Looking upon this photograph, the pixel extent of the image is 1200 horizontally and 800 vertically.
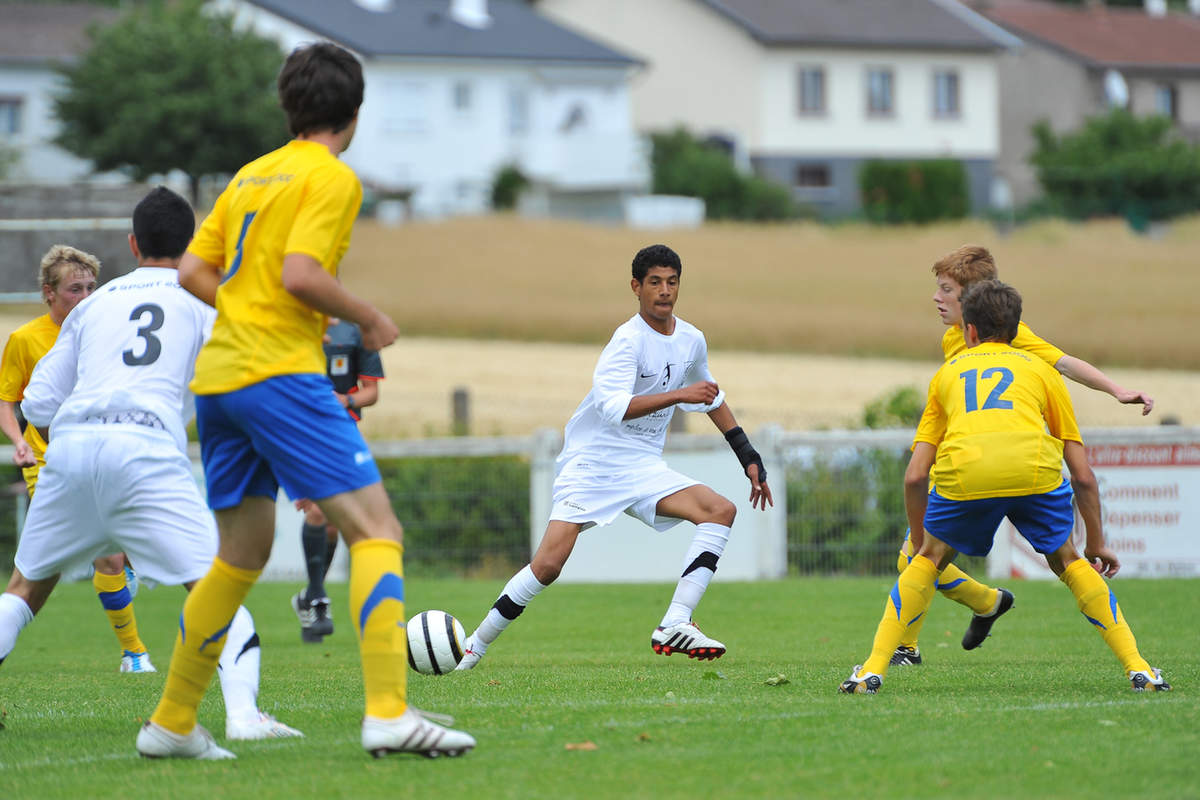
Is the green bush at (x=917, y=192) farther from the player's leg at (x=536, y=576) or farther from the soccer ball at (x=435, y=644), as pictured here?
the soccer ball at (x=435, y=644)

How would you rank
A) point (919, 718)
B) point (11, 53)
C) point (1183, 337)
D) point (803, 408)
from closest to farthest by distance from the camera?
point (919, 718)
point (803, 408)
point (1183, 337)
point (11, 53)

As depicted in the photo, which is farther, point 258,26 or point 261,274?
point 258,26

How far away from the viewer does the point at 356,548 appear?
5.04m

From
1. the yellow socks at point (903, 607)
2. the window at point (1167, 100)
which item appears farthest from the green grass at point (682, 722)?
the window at point (1167, 100)

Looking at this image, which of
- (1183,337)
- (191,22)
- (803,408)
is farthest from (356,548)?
(191,22)

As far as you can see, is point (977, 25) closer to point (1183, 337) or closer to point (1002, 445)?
point (1183, 337)

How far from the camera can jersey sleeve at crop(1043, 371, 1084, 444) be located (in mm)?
6738

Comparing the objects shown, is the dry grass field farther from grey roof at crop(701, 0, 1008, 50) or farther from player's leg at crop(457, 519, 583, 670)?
grey roof at crop(701, 0, 1008, 50)

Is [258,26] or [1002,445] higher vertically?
[258,26]

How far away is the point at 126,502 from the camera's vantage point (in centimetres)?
555

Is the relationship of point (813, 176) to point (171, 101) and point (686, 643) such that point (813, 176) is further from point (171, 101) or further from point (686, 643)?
A: point (686, 643)

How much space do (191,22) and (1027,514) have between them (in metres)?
45.8

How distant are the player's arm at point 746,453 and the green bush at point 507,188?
49443mm

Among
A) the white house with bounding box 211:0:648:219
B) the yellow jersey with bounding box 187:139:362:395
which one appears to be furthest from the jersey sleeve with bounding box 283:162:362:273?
the white house with bounding box 211:0:648:219
